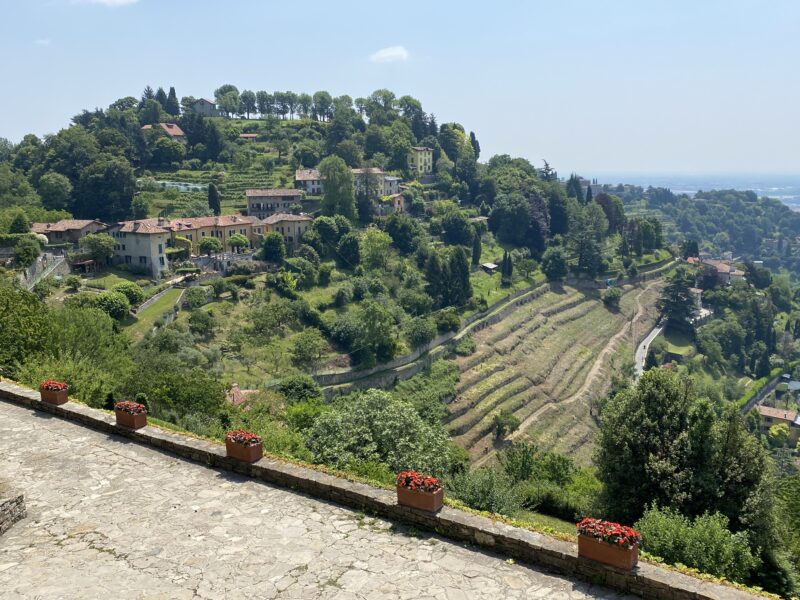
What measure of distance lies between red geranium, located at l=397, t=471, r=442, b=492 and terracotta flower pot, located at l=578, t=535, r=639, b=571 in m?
2.61

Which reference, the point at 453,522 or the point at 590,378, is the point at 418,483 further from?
the point at 590,378

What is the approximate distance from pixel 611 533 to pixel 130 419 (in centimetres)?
1093

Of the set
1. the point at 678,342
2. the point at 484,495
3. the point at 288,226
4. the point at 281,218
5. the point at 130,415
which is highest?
the point at 281,218

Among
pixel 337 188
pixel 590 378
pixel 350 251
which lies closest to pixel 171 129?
pixel 337 188

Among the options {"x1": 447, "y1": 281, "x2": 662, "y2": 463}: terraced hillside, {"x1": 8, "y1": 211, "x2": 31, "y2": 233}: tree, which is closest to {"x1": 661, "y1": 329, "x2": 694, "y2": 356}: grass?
{"x1": 447, "y1": 281, "x2": 662, "y2": 463}: terraced hillside

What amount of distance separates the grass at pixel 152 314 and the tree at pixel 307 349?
1161cm

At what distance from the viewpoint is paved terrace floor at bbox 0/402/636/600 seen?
8.79 m

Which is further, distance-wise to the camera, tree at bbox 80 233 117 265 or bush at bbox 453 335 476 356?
bush at bbox 453 335 476 356

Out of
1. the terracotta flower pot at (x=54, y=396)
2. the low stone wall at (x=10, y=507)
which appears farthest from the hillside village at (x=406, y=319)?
the low stone wall at (x=10, y=507)

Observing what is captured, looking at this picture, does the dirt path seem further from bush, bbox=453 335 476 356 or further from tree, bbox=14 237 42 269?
tree, bbox=14 237 42 269

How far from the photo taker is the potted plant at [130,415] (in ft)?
46.6

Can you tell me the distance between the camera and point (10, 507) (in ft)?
34.7

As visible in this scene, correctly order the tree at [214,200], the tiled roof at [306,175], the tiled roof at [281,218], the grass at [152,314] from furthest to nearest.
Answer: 1. the tiled roof at [306,175]
2. the tree at [214,200]
3. the tiled roof at [281,218]
4. the grass at [152,314]

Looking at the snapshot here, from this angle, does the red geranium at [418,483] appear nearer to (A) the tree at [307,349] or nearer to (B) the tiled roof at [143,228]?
(A) the tree at [307,349]
